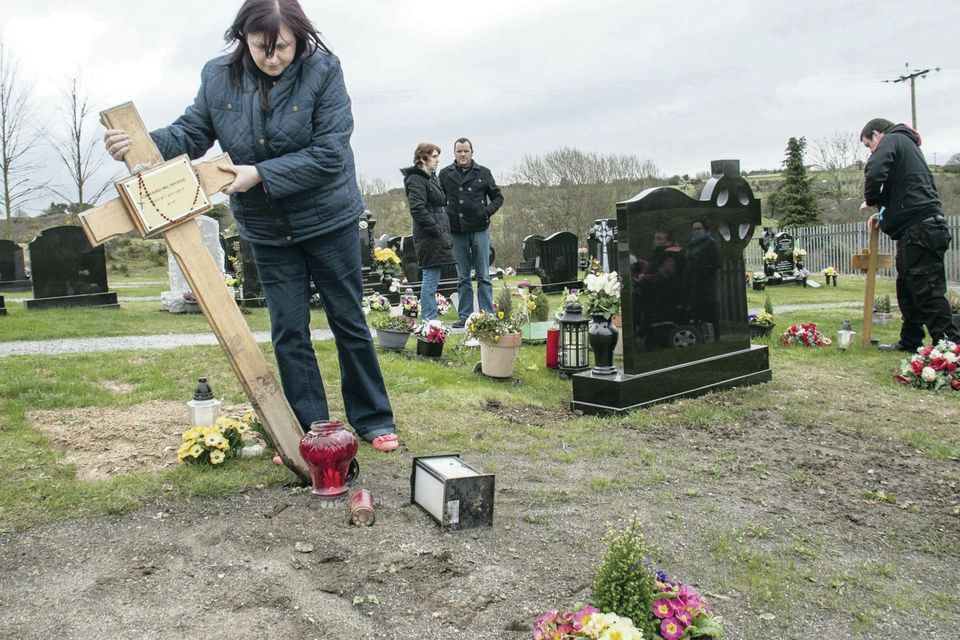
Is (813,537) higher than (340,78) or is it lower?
lower

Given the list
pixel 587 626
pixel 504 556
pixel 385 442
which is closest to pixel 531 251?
pixel 385 442

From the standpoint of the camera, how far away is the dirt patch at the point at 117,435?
369 centimetres

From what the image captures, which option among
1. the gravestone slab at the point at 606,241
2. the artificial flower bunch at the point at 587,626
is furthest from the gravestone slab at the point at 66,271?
the artificial flower bunch at the point at 587,626

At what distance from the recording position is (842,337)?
783 cm

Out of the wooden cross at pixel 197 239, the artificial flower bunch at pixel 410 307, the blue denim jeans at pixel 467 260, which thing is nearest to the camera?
the wooden cross at pixel 197 239

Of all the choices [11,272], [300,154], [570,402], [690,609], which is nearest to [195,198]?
[300,154]

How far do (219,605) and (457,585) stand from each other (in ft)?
2.44

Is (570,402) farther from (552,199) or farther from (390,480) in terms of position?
(552,199)

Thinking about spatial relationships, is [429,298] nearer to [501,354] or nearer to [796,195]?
[501,354]

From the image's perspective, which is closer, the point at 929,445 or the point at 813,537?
the point at 813,537

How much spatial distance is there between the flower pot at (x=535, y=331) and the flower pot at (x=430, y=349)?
1127mm

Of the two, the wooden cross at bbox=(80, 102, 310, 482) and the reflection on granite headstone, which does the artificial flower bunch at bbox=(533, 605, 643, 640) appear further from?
the reflection on granite headstone

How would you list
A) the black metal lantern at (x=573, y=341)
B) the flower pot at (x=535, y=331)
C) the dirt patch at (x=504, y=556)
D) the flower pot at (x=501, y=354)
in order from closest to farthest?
the dirt patch at (x=504, y=556), the flower pot at (x=501, y=354), the black metal lantern at (x=573, y=341), the flower pot at (x=535, y=331)

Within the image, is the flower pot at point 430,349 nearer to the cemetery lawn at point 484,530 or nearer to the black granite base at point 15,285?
the cemetery lawn at point 484,530
